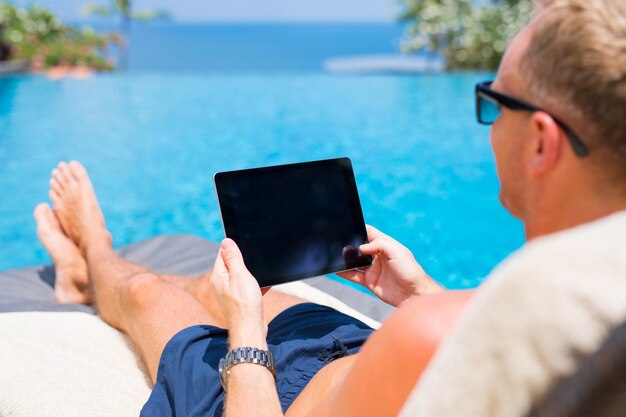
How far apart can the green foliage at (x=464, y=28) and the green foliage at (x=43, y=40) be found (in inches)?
315

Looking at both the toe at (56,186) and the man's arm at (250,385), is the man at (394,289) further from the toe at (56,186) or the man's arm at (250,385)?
the toe at (56,186)

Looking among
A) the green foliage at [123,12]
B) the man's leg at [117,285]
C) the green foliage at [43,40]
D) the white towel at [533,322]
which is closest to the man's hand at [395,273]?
the man's leg at [117,285]

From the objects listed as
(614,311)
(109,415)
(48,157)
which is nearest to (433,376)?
(614,311)

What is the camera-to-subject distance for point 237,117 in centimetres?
938

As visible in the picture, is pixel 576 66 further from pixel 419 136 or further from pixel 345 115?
pixel 345 115

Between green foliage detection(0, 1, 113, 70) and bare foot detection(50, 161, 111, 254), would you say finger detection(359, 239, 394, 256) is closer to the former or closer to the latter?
bare foot detection(50, 161, 111, 254)

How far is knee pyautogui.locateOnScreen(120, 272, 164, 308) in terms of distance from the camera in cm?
236

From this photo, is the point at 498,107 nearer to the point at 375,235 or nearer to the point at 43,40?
the point at 375,235

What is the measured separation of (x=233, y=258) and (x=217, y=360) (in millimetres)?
371

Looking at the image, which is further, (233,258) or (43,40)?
(43,40)

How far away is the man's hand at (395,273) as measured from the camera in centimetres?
191

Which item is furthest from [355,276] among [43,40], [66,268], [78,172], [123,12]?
[123,12]

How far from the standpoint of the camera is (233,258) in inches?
69.2

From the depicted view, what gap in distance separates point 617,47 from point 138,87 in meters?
11.8
